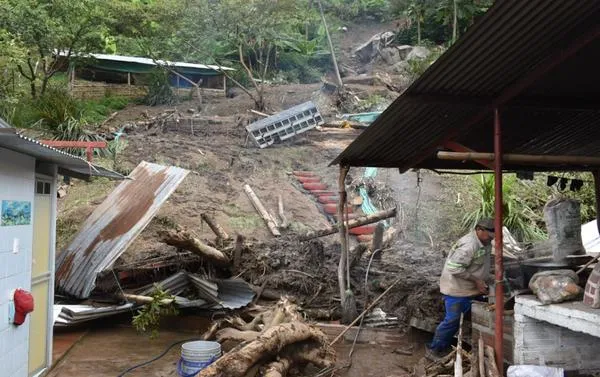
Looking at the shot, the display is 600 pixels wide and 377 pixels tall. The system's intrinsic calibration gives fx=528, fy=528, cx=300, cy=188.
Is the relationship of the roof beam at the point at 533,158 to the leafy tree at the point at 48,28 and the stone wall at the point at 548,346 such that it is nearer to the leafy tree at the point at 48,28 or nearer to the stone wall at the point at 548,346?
the stone wall at the point at 548,346

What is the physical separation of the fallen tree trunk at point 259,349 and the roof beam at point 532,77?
9.37 feet

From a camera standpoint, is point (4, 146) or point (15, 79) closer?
point (4, 146)

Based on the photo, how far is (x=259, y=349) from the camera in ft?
17.6

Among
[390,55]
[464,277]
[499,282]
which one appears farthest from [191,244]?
[390,55]

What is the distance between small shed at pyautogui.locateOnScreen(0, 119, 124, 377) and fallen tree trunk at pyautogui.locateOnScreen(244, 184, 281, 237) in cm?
577

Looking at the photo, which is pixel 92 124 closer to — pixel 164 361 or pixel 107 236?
pixel 107 236

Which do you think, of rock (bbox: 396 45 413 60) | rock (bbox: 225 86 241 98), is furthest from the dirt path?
rock (bbox: 396 45 413 60)

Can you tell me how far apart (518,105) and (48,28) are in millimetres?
15596

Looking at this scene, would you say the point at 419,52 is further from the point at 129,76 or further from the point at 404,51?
the point at 129,76

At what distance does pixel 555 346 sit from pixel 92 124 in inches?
675

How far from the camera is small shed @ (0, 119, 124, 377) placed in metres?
5.15

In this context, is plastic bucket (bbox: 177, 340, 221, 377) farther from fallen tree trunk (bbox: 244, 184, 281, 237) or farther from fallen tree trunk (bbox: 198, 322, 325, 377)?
fallen tree trunk (bbox: 244, 184, 281, 237)

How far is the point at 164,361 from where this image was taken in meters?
6.97

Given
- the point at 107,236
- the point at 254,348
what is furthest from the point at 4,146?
the point at 107,236
